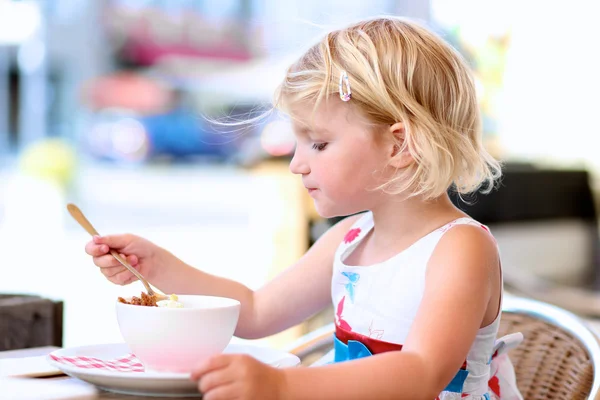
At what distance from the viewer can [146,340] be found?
2.65 ft

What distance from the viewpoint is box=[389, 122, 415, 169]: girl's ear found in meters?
1.07

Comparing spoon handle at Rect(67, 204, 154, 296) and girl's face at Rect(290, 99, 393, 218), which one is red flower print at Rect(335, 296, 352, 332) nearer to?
girl's face at Rect(290, 99, 393, 218)

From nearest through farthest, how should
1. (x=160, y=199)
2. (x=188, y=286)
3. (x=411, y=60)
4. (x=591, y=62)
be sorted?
1. (x=411, y=60)
2. (x=188, y=286)
3. (x=591, y=62)
4. (x=160, y=199)

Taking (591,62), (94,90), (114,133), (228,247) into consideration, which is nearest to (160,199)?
(114,133)

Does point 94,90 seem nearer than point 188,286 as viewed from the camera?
No

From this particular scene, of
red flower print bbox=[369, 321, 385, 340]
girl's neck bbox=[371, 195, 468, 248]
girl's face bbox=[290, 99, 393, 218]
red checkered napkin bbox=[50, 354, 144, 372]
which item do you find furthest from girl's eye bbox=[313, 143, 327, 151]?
red checkered napkin bbox=[50, 354, 144, 372]

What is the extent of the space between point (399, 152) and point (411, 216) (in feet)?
0.32

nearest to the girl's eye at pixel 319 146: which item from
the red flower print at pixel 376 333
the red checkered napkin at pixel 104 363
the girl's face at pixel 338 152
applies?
the girl's face at pixel 338 152

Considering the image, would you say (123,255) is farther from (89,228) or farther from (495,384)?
(495,384)

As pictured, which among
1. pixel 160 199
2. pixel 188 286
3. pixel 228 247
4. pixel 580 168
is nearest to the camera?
pixel 188 286

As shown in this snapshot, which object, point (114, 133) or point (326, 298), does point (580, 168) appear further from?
point (114, 133)

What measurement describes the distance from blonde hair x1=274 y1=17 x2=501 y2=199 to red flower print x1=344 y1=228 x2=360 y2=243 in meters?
0.14

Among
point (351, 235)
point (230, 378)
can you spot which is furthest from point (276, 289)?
point (230, 378)

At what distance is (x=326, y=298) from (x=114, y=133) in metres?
13.3
